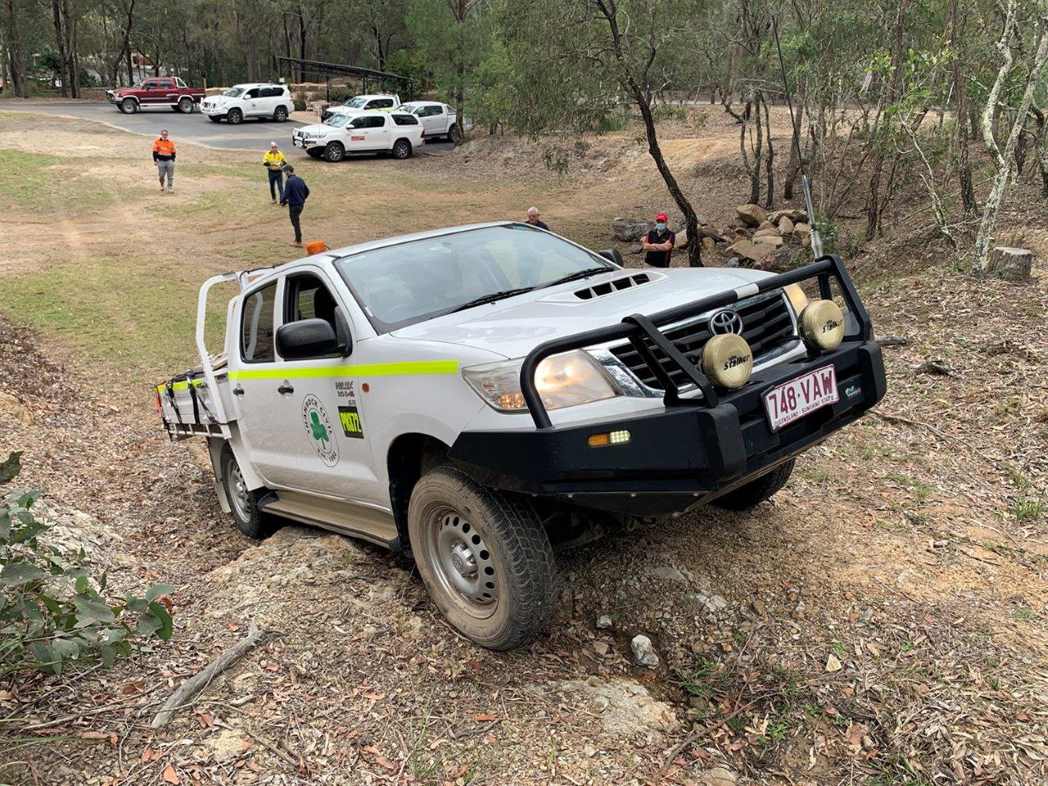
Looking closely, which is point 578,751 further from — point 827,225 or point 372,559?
point 827,225

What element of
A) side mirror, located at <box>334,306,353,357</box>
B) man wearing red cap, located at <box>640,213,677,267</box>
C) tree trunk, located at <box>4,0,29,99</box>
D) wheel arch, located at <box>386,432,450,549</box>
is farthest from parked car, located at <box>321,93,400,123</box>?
wheel arch, located at <box>386,432,450,549</box>

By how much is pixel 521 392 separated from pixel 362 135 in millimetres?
31163

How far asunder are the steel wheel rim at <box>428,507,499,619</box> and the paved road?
32.2m

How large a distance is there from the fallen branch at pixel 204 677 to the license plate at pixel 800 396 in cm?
241

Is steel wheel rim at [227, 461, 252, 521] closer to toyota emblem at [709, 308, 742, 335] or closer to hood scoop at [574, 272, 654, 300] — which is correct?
hood scoop at [574, 272, 654, 300]

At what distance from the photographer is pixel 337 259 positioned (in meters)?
4.61

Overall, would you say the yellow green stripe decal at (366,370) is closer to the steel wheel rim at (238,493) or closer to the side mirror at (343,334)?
the side mirror at (343,334)

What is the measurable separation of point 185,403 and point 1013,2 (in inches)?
357

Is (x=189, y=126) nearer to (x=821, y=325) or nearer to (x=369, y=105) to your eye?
(x=369, y=105)

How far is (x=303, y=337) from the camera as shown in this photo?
3.93 metres

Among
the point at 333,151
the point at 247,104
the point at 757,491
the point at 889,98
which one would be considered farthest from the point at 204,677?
the point at 247,104

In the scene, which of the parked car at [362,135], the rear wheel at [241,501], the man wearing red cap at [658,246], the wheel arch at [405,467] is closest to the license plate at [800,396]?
the wheel arch at [405,467]

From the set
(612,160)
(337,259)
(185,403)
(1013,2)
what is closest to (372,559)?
(337,259)

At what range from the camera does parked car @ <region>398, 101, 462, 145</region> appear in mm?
35938
